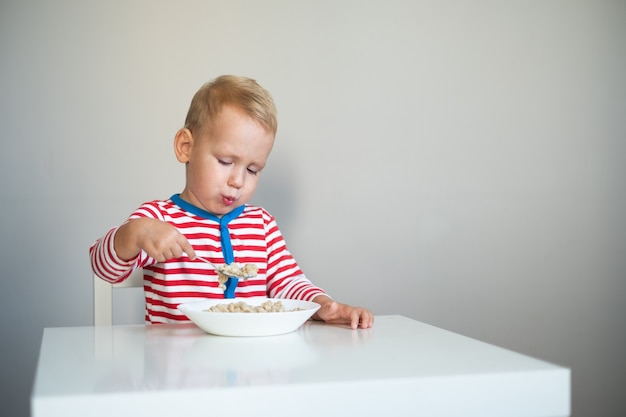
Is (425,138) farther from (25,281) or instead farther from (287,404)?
(287,404)

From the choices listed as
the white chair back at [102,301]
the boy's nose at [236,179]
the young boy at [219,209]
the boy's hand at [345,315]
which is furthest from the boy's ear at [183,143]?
the boy's hand at [345,315]

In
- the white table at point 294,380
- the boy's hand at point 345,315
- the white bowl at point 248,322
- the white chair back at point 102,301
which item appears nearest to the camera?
the white table at point 294,380

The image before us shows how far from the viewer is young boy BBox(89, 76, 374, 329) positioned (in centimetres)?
117

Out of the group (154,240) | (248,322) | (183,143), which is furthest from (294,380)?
(183,143)

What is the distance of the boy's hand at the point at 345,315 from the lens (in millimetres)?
922

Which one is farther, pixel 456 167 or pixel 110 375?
pixel 456 167

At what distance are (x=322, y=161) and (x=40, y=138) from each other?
70 centimetres

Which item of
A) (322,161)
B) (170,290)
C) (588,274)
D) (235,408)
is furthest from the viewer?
(588,274)

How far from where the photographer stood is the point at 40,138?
5.24 ft

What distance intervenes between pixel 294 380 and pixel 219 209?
→ 2.31 feet

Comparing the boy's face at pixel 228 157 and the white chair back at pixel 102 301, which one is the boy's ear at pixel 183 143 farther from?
the white chair back at pixel 102 301

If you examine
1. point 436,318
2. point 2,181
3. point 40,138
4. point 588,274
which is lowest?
point 436,318

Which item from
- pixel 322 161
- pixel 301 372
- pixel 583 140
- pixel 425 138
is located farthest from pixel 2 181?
pixel 583 140

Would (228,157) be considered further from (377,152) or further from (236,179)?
(377,152)
